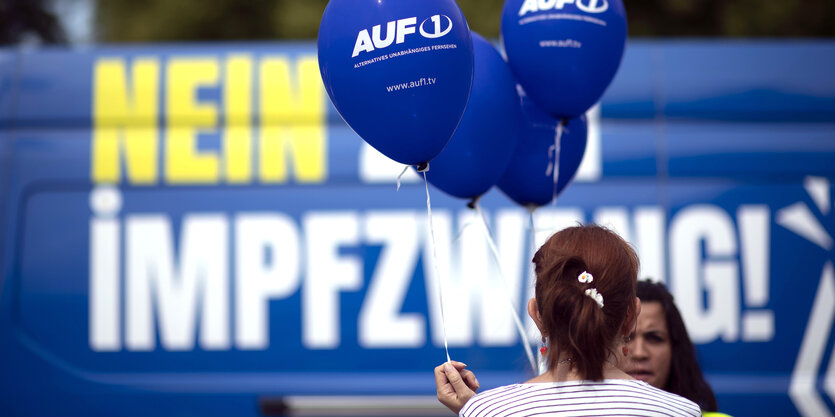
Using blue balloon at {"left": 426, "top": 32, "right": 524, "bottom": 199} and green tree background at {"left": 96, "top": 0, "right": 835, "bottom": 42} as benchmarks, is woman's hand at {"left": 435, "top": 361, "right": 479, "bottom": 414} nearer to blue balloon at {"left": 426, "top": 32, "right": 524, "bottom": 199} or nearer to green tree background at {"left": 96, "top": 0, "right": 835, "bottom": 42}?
blue balloon at {"left": 426, "top": 32, "right": 524, "bottom": 199}

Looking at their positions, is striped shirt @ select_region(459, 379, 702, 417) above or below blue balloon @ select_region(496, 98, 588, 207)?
below

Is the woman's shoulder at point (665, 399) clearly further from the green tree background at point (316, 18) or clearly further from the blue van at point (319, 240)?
the green tree background at point (316, 18)

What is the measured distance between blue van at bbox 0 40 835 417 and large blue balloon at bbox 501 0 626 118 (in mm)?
739

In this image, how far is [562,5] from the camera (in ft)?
5.97

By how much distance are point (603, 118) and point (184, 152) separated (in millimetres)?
1483

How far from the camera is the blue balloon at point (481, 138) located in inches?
71.4

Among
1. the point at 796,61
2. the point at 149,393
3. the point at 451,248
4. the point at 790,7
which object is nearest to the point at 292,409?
the point at 149,393

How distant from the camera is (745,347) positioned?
260 centimetres

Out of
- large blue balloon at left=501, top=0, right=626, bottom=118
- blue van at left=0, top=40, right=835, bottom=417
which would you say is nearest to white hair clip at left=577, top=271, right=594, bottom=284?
large blue balloon at left=501, top=0, right=626, bottom=118

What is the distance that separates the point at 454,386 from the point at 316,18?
4906mm

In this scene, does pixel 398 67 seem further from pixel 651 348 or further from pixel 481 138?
pixel 651 348

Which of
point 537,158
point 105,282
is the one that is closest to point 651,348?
point 537,158

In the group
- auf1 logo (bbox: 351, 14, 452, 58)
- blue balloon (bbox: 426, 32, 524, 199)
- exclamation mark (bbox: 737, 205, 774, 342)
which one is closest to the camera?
auf1 logo (bbox: 351, 14, 452, 58)

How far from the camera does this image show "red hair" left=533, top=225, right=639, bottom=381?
1.18 metres
